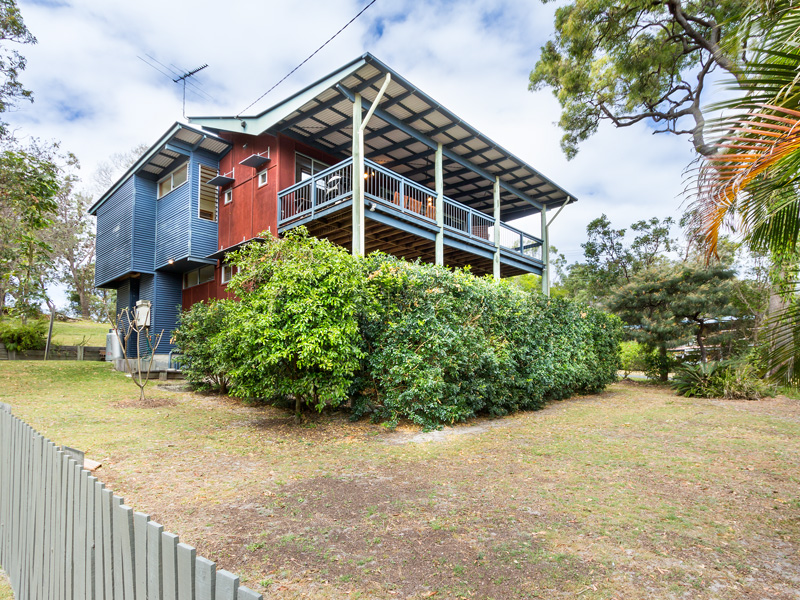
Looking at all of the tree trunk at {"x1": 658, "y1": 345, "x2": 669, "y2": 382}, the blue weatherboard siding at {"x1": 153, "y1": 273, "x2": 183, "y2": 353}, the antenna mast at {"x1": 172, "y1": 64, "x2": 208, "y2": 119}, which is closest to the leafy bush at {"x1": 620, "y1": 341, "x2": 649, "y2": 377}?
the tree trunk at {"x1": 658, "y1": 345, "x2": 669, "y2": 382}

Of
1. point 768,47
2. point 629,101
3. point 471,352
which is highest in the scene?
point 629,101

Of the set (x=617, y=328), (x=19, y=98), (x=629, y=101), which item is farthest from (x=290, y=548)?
(x=19, y=98)

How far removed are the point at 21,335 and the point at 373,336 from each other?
18.8 metres

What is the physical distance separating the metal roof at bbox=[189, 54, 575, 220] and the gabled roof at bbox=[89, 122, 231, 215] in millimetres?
464

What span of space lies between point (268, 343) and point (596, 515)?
4.73 m

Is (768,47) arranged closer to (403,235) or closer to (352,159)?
(352,159)

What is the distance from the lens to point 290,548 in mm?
3123

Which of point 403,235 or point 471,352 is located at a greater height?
point 403,235

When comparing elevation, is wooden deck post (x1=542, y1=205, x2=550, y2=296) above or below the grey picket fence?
above

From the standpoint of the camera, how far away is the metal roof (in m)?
11.0

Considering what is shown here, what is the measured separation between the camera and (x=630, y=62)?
12062 mm

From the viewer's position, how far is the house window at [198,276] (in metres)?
16.0

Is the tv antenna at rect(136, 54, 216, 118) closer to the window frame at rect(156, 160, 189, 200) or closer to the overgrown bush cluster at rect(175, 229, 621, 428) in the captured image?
the window frame at rect(156, 160, 189, 200)

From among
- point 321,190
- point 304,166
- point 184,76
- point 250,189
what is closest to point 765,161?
point 321,190
